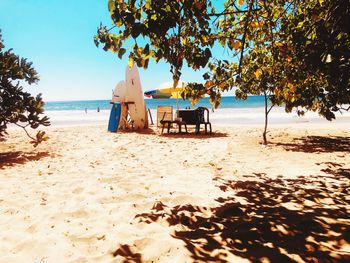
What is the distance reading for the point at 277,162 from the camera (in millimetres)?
7227

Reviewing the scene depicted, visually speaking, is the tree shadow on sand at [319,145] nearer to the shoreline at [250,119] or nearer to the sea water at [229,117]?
the sea water at [229,117]

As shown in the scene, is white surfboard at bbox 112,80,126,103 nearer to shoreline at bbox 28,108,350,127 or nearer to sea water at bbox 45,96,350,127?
sea water at bbox 45,96,350,127

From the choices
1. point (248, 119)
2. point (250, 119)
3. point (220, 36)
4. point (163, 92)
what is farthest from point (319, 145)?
point (248, 119)

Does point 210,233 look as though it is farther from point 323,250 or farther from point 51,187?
point 51,187

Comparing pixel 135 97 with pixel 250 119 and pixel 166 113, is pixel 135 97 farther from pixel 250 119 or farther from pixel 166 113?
pixel 250 119

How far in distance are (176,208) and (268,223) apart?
137cm

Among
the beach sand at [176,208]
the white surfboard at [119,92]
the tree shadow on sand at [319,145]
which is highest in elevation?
the white surfboard at [119,92]

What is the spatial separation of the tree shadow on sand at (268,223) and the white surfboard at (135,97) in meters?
10.4

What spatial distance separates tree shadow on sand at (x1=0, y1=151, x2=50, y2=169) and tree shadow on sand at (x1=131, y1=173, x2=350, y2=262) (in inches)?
203

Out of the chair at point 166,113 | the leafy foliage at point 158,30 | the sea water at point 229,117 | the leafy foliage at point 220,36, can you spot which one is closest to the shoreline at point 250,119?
the sea water at point 229,117

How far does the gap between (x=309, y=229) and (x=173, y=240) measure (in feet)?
5.62

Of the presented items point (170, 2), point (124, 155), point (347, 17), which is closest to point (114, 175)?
point (124, 155)

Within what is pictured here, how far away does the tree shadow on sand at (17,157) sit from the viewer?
7391 millimetres

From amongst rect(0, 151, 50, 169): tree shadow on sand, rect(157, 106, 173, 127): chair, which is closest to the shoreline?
rect(157, 106, 173, 127): chair
